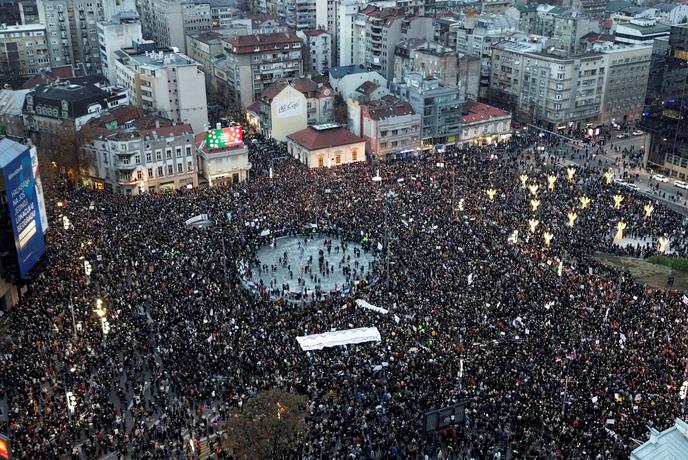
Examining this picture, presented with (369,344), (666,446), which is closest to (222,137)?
(369,344)

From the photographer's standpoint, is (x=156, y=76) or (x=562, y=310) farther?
(x=156, y=76)

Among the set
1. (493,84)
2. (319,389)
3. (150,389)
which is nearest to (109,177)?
(150,389)

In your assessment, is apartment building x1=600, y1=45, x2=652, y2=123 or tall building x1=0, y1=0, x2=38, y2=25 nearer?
apartment building x1=600, y1=45, x2=652, y2=123

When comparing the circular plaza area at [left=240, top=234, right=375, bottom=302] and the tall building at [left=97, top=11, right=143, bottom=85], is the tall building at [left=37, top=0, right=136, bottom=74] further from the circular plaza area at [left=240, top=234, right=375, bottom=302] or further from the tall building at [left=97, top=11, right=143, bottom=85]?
the circular plaza area at [left=240, top=234, right=375, bottom=302]

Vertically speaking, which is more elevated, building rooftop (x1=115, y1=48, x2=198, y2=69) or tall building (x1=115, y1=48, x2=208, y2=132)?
building rooftop (x1=115, y1=48, x2=198, y2=69)

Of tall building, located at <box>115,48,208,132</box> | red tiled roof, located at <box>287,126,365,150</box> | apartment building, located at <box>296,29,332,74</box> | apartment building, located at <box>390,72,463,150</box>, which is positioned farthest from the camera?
apartment building, located at <box>296,29,332,74</box>

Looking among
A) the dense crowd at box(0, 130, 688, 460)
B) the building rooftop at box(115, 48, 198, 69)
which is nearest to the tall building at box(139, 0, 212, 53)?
the building rooftop at box(115, 48, 198, 69)

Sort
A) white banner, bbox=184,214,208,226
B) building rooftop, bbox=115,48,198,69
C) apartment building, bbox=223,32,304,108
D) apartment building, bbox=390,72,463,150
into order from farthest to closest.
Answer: apartment building, bbox=223,32,304,108, building rooftop, bbox=115,48,198,69, apartment building, bbox=390,72,463,150, white banner, bbox=184,214,208,226

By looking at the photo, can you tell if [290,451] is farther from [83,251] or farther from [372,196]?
[372,196]
